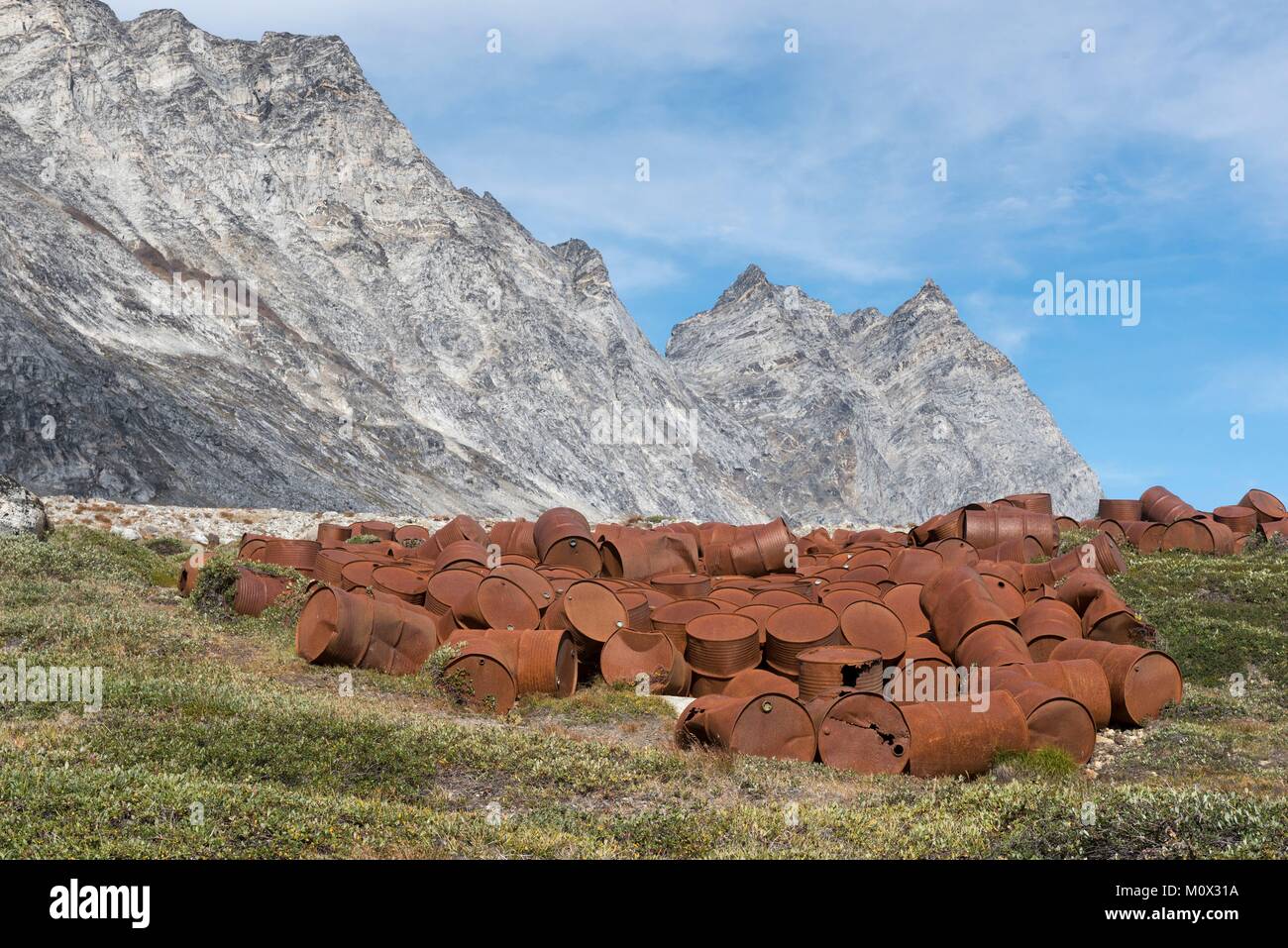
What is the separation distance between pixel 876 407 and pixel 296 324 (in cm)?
9947

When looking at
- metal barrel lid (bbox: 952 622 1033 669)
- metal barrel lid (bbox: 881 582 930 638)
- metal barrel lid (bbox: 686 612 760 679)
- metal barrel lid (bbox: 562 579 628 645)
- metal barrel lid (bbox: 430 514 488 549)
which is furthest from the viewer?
metal barrel lid (bbox: 430 514 488 549)

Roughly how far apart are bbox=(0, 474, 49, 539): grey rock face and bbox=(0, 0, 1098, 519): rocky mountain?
2995cm

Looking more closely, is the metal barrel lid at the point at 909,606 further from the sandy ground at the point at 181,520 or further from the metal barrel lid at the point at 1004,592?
the sandy ground at the point at 181,520

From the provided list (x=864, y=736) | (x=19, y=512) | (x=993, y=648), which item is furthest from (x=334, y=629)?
(x=19, y=512)

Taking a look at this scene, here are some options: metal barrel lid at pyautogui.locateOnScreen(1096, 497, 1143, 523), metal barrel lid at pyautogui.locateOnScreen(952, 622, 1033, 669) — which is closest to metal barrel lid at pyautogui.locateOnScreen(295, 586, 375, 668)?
metal barrel lid at pyautogui.locateOnScreen(952, 622, 1033, 669)

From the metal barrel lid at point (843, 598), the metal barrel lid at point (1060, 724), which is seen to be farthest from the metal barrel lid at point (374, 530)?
the metal barrel lid at point (1060, 724)

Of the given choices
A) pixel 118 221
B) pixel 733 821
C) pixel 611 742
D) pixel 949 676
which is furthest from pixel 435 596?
pixel 118 221

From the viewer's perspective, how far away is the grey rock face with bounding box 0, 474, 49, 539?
73.1ft

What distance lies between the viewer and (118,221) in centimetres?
7975

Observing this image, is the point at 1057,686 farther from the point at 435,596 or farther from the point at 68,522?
the point at 68,522

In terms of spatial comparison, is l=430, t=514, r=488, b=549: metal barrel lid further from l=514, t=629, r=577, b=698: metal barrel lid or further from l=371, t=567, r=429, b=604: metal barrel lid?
l=514, t=629, r=577, b=698: metal barrel lid

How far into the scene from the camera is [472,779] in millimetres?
10109

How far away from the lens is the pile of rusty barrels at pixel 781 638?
11688mm
